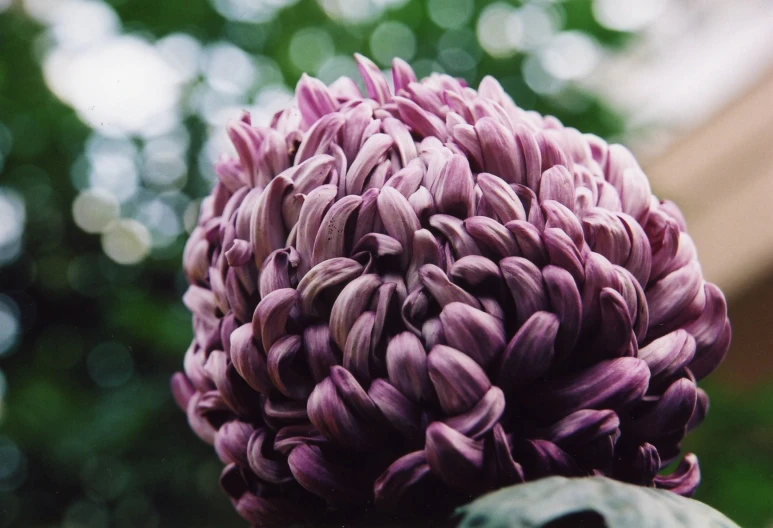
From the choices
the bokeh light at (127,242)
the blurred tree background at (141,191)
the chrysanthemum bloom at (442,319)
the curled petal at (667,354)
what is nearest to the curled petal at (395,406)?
the chrysanthemum bloom at (442,319)

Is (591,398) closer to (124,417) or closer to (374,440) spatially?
(374,440)

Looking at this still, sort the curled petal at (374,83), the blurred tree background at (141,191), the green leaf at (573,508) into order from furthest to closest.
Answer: the blurred tree background at (141,191) < the curled petal at (374,83) < the green leaf at (573,508)

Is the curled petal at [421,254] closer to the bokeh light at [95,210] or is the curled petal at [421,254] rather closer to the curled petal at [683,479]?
the curled petal at [683,479]

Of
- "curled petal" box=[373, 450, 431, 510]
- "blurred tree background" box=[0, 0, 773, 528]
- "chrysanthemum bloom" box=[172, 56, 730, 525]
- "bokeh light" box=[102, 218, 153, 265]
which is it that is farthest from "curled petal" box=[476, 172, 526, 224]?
"bokeh light" box=[102, 218, 153, 265]

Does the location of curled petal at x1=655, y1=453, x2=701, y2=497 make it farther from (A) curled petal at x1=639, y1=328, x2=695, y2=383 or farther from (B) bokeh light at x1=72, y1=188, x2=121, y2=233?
(B) bokeh light at x1=72, y1=188, x2=121, y2=233

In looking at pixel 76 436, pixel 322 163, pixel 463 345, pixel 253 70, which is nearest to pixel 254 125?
pixel 322 163

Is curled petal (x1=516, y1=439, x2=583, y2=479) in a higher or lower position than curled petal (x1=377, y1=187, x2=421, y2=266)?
lower

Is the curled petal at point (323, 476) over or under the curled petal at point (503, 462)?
under
